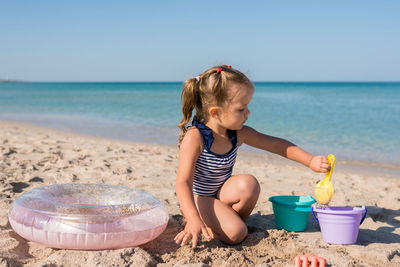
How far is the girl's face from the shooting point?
2619 mm

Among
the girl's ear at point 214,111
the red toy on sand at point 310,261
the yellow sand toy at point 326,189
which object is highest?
the girl's ear at point 214,111

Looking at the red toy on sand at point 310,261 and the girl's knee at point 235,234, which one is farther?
the girl's knee at point 235,234

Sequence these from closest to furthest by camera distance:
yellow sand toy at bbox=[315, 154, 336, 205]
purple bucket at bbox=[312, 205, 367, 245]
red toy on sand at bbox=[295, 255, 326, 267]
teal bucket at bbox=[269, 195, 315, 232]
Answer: red toy on sand at bbox=[295, 255, 326, 267] → purple bucket at bbox=[312, 205, 367, 245] → yellow sand toy at bbox=[315, 154, 336, 205] → teal bucket at bbox=[269, 195, 315, 232]

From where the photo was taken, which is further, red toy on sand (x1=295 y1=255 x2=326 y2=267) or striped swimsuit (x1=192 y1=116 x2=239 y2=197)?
striped swimsuit (x1=192 y1=116 x2=239 y2=197)

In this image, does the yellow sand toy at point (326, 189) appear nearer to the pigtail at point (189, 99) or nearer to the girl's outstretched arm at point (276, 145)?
the girl's outstretched arm at point (276, 145)

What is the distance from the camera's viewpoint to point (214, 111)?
2721mm

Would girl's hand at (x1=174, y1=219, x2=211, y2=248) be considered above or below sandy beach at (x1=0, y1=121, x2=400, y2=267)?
above

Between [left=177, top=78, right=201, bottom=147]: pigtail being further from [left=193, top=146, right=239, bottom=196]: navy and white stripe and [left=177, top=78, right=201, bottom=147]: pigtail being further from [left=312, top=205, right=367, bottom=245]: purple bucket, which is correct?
[left=312, top=205, right=367, bottom=245]: purple bucket

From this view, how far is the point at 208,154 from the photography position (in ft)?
9.01

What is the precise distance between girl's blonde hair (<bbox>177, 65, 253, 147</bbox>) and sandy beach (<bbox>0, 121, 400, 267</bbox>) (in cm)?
84

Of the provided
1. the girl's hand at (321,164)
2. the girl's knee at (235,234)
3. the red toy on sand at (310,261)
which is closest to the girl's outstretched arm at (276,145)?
the girl's hand at (321,164)

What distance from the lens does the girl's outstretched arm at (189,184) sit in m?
2.31

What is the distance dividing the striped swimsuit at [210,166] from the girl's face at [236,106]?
0.17 meters

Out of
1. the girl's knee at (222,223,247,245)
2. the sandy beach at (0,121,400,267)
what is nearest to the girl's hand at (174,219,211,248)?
the sandy beach at (0,121,400,267)
